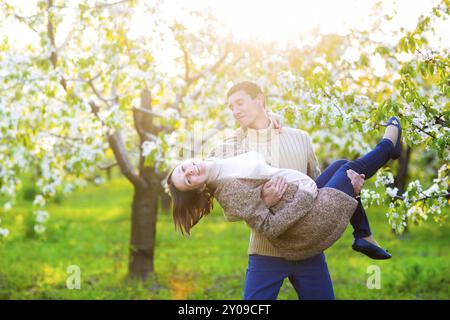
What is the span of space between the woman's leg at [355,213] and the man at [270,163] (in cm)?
21

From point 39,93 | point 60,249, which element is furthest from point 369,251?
point 60,249

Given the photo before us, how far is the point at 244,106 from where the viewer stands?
477 cm

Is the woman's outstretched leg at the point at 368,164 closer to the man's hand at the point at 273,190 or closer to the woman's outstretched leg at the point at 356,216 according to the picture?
the woman's outstretched leg at the point at 356,216

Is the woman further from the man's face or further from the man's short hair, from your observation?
the man's short hair

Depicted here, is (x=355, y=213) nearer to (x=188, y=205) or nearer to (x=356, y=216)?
(x=356, y=216)

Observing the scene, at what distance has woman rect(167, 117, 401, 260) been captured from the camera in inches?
165

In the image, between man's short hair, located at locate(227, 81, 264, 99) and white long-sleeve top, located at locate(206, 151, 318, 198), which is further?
man's short hair, located at locate(227, 81, 264, 99)

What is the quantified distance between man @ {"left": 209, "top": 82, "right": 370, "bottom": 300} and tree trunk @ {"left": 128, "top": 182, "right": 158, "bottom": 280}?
4959 mm

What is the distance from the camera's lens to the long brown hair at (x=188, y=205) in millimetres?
4539

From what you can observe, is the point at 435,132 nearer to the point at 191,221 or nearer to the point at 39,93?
the point at 191,221

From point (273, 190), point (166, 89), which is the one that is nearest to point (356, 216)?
point (273, 190)

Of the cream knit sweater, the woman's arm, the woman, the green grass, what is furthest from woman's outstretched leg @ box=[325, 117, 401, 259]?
the green grass

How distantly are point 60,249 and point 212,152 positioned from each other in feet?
28.9

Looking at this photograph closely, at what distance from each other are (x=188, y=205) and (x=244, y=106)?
82 centimetres
